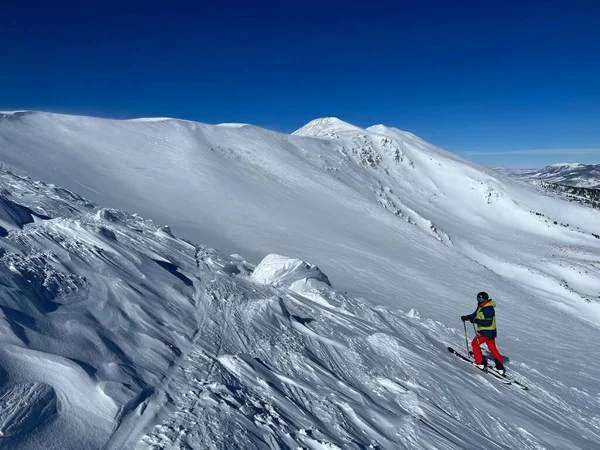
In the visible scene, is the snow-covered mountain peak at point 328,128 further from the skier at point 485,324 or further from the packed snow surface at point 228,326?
the skier at point 485,324

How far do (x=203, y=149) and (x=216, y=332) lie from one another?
74.1 feet

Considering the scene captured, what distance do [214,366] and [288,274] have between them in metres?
5.41

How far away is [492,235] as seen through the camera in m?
42.0

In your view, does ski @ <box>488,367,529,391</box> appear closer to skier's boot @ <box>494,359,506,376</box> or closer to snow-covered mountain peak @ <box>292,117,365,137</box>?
skier's boot @ <box>494,359,506,376</box>

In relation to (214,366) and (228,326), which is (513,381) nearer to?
(228,326)

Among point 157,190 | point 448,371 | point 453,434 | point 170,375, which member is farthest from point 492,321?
point 157,190

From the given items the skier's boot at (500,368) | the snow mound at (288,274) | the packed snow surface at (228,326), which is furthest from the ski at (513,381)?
the snow mound at (288,274)

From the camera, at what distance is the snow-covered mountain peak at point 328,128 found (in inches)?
2105

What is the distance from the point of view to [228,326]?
22.1 feet

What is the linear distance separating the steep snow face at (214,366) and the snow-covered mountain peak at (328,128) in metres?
44.7

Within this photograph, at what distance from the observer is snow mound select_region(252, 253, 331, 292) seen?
10.4 meters

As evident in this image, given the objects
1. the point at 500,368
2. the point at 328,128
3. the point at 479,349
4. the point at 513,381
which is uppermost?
the point at 328,128

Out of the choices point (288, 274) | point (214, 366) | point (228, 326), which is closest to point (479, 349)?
point (288, 274)

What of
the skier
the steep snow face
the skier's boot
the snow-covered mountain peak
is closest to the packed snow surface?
the steep snow face
